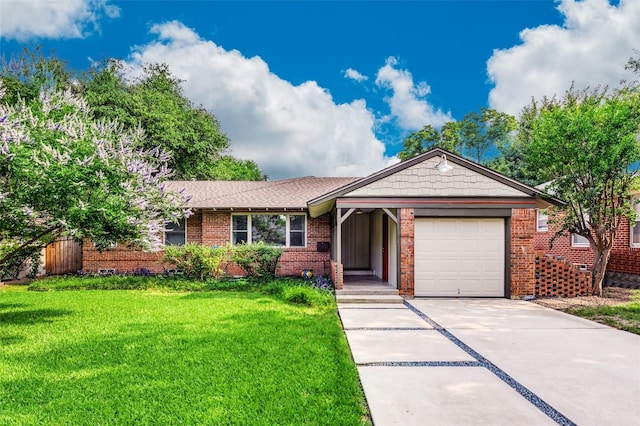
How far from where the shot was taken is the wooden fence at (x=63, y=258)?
14234 millimetres

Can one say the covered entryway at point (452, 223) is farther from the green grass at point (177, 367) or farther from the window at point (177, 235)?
the window at point (177, 235)

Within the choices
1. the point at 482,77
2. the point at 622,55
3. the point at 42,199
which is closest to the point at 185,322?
the point at 42,199

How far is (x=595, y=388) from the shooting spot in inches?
162

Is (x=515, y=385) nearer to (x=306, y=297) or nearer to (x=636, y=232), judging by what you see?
(x=306, y=297)

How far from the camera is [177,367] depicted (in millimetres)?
4672

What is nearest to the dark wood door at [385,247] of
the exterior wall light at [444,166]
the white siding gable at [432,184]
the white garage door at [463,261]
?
the white garage door at [463,261]

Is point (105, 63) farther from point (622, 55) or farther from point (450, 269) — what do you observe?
point (622, 55)

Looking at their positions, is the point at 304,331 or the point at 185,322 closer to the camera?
the point at 304,331

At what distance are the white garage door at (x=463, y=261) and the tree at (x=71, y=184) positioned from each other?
274 inches

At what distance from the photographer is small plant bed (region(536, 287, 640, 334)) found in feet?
24.1

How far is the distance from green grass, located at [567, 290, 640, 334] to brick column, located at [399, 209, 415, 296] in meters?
3.67

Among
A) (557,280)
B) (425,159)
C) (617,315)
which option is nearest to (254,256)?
(425,159)

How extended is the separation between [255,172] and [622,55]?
37.9m

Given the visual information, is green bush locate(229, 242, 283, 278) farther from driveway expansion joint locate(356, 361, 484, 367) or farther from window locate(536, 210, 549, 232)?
window locate(536, 210, 549, 232)
